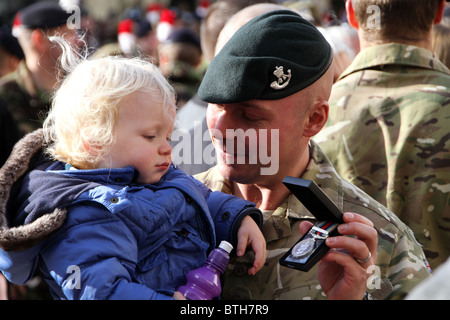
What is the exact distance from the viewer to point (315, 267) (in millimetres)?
2293

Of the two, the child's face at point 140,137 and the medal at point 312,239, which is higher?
the child's face at point 140,137

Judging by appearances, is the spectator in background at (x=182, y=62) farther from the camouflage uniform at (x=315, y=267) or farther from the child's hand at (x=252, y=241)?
the child's hand at (x=252, y=241)

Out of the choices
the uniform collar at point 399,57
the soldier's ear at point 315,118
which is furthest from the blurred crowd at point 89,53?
the uniform collar at point 399,57

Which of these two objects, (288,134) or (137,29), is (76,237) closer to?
(288,134)

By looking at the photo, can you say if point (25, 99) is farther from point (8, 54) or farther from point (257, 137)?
point (257, 137)

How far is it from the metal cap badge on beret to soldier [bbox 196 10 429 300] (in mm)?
3326

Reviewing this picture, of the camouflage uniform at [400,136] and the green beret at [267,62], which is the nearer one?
the green beret at [267,62]

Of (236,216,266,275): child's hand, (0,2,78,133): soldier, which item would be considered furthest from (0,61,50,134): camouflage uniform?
(236,216,266,275): child's hand

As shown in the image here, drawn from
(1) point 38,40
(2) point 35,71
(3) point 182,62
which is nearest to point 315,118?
(2) point 35,71

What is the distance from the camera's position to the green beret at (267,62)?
227 centimetres

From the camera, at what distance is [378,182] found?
128 inches

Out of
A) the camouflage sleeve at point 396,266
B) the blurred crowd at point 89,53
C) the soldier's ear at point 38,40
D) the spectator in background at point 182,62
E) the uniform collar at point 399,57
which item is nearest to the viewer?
the camouflage sleeve at point 396,266

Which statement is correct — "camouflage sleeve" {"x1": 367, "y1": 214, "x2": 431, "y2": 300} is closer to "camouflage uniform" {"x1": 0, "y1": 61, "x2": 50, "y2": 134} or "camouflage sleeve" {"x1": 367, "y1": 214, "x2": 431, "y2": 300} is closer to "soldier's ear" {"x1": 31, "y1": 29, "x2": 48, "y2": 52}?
"camouflage uniform" {"x1": 0, "y1": 61, "x2": 50, "y2": 134}

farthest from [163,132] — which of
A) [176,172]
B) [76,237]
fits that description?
[76,237]
